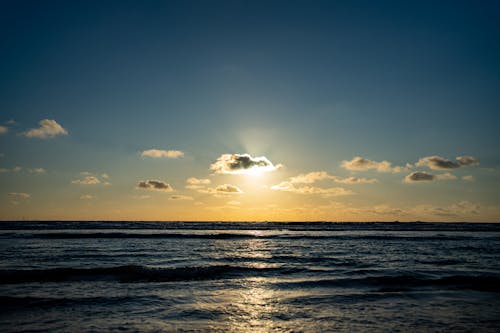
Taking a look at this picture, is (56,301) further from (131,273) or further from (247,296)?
(247,296)

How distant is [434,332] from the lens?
7770 mm

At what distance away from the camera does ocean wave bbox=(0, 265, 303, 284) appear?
14.6 meters

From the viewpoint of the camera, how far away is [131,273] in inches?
635

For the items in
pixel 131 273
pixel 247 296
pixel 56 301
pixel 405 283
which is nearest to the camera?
pixel 56 301

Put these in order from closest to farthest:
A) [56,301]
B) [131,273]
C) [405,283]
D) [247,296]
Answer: [56,301] → [247,296] → [405,283] → [131,273]

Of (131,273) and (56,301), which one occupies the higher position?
(56,301)

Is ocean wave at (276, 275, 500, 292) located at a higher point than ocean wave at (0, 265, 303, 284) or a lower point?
higher

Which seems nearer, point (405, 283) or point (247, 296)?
point (247, 296)

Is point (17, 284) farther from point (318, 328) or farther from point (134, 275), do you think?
point (318, 328)

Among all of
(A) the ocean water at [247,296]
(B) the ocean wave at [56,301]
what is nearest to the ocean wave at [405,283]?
(A) the ocean water at [247,296]

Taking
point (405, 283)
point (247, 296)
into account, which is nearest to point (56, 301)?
point (247, 296)

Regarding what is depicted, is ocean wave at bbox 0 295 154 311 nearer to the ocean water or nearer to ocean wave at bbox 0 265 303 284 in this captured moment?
the ocean water

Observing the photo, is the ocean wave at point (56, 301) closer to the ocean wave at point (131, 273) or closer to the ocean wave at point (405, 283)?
the ocean wave at point (131, 273)

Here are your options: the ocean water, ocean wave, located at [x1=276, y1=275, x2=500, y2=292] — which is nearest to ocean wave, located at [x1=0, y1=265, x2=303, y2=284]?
the ocean water
